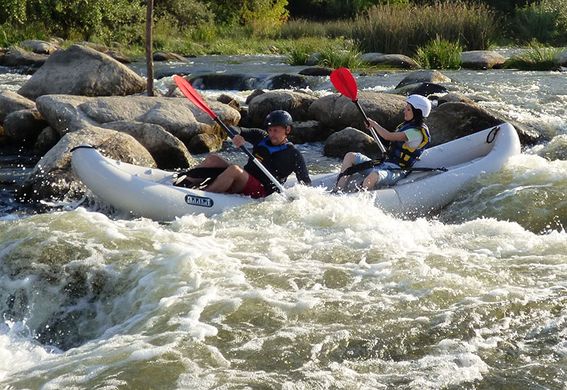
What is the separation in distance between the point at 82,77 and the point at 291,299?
23.4ft

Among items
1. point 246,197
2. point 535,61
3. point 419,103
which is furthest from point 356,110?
point 535,61

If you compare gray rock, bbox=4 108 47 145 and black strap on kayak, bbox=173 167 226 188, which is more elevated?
black strap on kayak, bbox=173 167 226 188

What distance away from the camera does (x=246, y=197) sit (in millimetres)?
6777

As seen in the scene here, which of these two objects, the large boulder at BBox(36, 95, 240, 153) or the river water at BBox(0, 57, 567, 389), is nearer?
the river water at BBox(0, 57, 567, 389)

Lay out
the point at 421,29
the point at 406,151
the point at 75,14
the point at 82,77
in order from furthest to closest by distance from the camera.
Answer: the point at 75,14 → the point at 421,29 → the point at 82,77 → the point at 406,151

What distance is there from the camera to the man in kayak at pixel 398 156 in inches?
283

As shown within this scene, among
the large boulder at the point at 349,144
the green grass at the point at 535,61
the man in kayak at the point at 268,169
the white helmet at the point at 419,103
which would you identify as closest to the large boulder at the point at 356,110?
the large boulder at the point at 349,144

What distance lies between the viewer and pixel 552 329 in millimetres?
4434

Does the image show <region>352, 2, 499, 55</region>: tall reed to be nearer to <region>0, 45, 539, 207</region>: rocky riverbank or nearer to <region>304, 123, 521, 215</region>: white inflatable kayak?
<region>0, 45, 539, 207</region>: rocky riverbank

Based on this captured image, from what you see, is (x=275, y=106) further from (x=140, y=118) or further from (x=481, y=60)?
(x=481, y=60)

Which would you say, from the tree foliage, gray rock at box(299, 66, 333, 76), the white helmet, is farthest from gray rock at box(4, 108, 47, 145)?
the tree foliage

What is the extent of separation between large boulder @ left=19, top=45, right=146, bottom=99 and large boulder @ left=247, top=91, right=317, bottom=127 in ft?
5.05

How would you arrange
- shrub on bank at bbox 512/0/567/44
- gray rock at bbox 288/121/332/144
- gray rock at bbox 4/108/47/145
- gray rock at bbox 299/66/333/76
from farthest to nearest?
shrub on bank at bbox 512/0/567/44, gray rock at bbox 299/66/333/76, gray rock at bbox 288/121/332/144, gray rock at bbox 4/108/47/145

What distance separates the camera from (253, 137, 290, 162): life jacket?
6.86 metres
